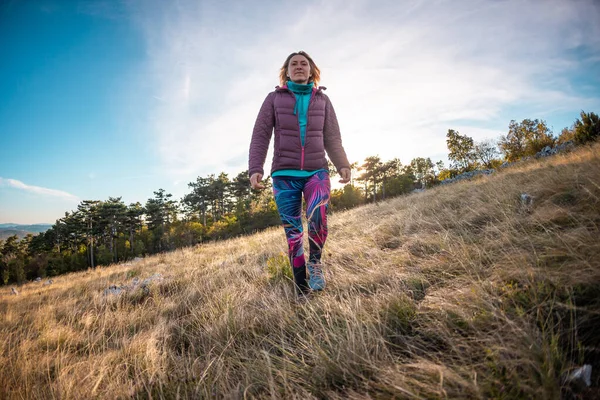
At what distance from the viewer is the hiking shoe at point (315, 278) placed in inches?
80.7

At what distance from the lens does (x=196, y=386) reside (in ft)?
3.94

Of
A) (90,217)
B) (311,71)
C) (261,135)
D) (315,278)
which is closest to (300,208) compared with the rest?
(315,278)

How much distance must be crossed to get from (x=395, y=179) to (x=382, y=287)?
41325mm

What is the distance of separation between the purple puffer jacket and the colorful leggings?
0.15 m

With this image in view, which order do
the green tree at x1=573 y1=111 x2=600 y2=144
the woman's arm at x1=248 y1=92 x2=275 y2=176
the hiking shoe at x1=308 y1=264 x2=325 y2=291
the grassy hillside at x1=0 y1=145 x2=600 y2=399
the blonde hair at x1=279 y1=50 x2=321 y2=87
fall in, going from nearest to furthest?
the grassy hillside at x1=0 y1=145 x2=600 y2=399 < the hiking shoe at x1=308 y1=264 x2=325 y2=291 < the woman's arm at x1=248 y1=92 x2=275 y2=176 < the blonde hair at x1=279 y1=50 x2=321 y2=87 < the green tree at x1=573 y1=111 x2=600 y2=144

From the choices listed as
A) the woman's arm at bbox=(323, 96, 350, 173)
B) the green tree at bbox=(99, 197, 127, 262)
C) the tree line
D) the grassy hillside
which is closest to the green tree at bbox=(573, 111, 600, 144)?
the grassy hillside

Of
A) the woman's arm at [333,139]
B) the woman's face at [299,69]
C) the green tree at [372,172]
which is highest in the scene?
the green tree at [372,172]

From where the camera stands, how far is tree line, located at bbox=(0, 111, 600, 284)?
1287 inches

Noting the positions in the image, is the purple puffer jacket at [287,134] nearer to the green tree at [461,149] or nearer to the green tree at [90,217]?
the green tree at [461,149]

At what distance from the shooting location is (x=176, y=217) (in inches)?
1946

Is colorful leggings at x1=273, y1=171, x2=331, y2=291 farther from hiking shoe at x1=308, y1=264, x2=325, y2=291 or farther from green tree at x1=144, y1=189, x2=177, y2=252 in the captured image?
green tree at x1=144, y1=189, x2=177, y2=252

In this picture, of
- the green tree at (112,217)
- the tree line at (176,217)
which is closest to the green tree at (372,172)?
the tree line at (176,217)

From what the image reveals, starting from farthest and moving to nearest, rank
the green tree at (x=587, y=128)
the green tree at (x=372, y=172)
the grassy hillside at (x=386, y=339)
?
the green tree at (x=372, y=172), the green tree at (x=587, y=128), the grassy hillside at (x=386, y=339)

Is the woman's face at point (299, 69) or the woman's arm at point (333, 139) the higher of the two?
the woman's face at point (299, 69)
